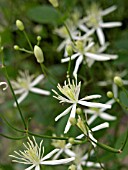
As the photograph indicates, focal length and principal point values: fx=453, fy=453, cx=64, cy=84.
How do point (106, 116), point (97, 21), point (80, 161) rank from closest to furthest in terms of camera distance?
point (80, 161) < point (106, 116) < point (97, 21)

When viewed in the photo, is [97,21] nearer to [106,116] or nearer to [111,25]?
[111,25]

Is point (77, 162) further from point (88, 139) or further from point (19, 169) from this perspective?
point (19, 169)

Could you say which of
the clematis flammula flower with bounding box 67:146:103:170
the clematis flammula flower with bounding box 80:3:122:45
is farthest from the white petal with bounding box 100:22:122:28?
the clematis flammula flower with bounding box 67:146:103:170

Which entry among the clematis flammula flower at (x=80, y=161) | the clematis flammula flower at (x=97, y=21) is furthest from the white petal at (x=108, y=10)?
the clematis flammula flower at (x=80, y=161)

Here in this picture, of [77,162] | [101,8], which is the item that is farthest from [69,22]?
[77,162]

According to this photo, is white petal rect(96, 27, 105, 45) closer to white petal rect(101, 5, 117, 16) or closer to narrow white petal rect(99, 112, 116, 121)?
white petal rect(101, 5, 117, 16)

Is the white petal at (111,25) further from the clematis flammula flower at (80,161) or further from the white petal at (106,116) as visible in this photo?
the clematis flammula flower at (80,161)

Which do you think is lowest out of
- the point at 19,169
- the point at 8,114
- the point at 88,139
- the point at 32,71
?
the point at 19,169

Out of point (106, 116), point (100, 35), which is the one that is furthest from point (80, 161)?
point (100, 35)
